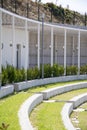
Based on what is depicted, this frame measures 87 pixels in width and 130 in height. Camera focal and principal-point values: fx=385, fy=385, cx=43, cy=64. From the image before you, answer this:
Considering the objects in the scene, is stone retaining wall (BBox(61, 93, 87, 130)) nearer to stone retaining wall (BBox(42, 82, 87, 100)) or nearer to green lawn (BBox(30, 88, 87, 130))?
green lawn (BBox(30, 88, 87, 130))

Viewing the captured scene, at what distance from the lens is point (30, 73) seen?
72.9 feet

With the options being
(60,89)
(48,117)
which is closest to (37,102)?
(48,117)

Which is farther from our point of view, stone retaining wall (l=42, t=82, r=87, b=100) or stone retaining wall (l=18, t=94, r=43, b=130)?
stone retaining wall (l=42, t=82, r=87, b=100)

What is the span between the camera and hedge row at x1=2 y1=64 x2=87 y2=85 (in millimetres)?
18886

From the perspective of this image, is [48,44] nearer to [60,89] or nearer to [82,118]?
[60,89]

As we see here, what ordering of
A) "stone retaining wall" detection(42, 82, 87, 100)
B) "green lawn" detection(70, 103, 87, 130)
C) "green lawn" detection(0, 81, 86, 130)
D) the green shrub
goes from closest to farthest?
"green lawn" detection(0, 81, 86, 130)
"green lawn" detection(70, 103, 87, 130)
"stone retaining wall" detection(42, 82, 87, 100)
the green shrub

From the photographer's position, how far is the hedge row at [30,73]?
18886mm

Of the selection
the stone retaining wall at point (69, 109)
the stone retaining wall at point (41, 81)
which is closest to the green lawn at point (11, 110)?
the stone retaining wall at point (69, 109)

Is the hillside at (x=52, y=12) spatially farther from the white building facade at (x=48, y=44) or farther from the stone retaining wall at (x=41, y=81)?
the stone retaining wall at (x=41, y=81)

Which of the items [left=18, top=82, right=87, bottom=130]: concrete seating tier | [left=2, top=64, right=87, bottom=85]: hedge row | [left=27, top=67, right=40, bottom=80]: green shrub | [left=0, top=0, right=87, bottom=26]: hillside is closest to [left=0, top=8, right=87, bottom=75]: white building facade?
[left=2, top=64, right=87, bottom=85]: hedge row

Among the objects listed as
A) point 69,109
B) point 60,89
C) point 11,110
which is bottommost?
point 69,109

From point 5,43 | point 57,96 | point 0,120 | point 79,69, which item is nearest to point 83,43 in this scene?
point 79,69

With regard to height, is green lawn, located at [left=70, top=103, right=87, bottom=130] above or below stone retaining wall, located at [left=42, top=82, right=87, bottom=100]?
below

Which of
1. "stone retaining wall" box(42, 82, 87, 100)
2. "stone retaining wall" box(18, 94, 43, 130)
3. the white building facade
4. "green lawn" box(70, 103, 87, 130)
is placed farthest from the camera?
the white building facade
